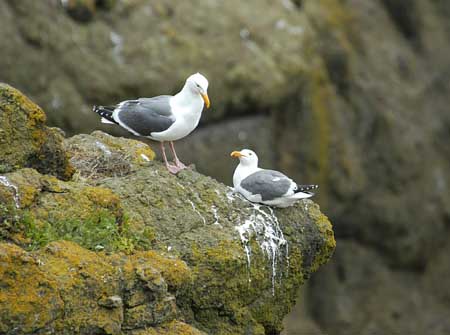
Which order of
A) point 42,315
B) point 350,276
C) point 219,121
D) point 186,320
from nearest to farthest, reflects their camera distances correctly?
point 42,315, point 186,320, point 219,121, point 350,276

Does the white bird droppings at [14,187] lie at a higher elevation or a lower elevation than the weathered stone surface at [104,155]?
lower

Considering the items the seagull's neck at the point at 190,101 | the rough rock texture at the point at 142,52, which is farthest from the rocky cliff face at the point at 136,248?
the rough rock texture at the point at 142,52

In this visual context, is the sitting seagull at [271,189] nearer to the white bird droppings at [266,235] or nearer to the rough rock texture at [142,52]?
the white bird droppings at [266,235]

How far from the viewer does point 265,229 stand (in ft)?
27.2

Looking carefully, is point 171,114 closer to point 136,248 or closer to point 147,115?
point 147,115

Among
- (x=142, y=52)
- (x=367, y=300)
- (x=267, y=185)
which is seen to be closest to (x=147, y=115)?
(x=267, y=185)

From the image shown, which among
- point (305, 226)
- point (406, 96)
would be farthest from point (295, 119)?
point (305, 226)

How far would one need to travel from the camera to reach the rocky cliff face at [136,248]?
21.6 ft

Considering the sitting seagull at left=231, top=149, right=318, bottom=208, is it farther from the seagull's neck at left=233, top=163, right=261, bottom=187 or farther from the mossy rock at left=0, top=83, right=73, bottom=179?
the mossy rock at left=0, top=83, right=73, bottom=179

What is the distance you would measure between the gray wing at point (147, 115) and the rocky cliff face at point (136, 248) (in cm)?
30

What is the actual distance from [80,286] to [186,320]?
1.36 metres

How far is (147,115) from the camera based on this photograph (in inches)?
350

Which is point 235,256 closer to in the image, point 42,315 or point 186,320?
point 186,320

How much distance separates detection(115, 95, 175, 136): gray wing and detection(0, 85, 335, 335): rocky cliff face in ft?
1.00
